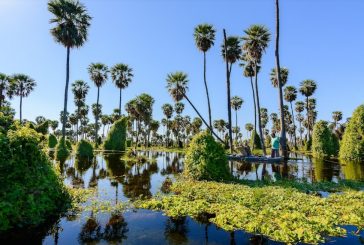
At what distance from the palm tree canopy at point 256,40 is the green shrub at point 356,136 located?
1657cm

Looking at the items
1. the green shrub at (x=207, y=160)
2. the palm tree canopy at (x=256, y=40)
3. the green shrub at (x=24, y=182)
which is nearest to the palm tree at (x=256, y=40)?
the palm tree canopy at (x=256, y=40)

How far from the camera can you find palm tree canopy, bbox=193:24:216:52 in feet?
163

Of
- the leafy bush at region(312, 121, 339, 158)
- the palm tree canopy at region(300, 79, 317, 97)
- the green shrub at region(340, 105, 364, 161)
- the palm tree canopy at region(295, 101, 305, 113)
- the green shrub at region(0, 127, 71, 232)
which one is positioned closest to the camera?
the green shrub at region(0, 127, 71, 232)

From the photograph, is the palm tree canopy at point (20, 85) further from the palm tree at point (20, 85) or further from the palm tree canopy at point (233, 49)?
the palm tree canopy at point (233, 49)

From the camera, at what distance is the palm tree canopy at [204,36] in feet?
163

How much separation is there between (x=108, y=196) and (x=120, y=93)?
2401 inches

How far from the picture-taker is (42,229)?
8359mm

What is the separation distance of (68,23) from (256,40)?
26.8m

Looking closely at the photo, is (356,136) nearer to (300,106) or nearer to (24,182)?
(24,182)

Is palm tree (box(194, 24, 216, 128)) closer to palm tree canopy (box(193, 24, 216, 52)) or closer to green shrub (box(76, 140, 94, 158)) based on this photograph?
palm tree canopy (box(193, 24, 216, 52))

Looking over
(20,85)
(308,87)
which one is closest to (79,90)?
(20,85)

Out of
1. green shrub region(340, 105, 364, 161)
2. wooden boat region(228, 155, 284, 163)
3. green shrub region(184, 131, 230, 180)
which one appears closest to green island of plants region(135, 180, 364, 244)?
green shrub region(184, 131, 230, 180)

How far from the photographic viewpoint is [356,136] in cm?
3269

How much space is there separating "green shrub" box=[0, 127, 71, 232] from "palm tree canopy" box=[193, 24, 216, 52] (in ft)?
143
